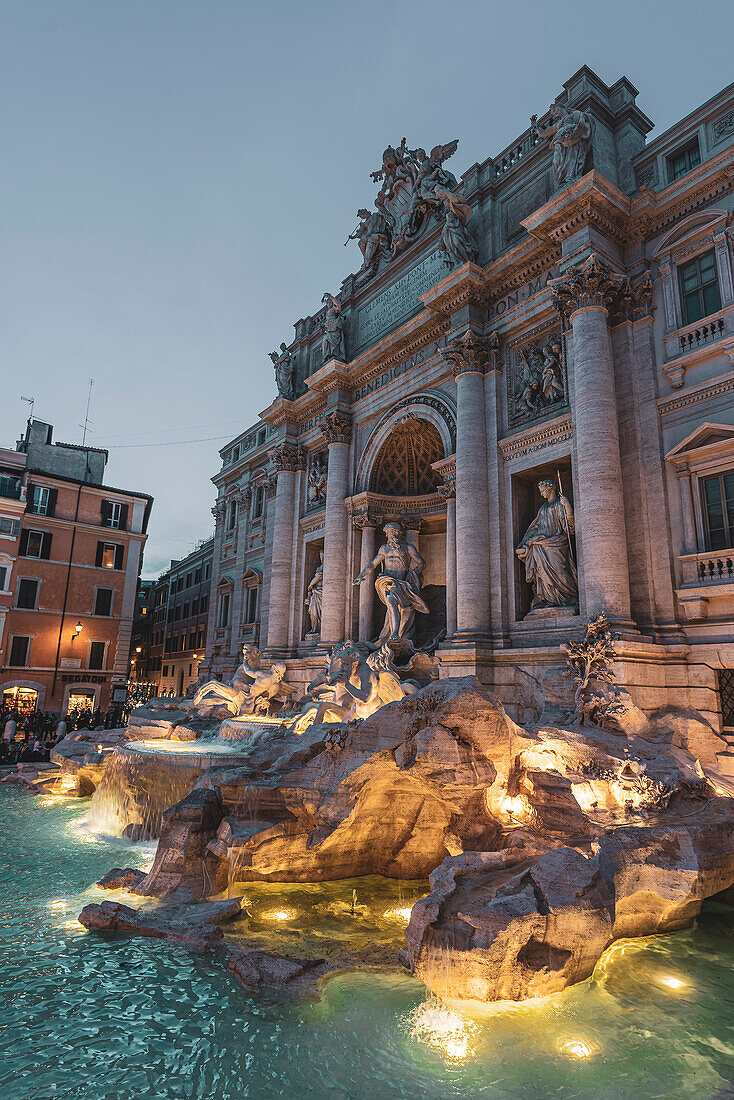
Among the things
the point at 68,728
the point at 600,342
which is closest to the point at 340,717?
the point at 600,342

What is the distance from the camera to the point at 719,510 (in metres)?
12.2

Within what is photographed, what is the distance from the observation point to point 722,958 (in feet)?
22.9

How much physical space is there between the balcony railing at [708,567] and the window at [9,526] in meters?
28.1

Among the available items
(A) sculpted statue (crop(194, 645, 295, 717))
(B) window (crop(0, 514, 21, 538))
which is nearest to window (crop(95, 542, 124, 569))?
(B) window (crop(0, 514, 21, 538))

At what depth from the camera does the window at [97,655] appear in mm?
31797

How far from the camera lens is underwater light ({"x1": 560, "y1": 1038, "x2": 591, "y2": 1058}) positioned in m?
5.21

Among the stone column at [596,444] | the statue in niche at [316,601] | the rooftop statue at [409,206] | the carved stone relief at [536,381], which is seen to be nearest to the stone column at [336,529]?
the statue in niche at [316,601]

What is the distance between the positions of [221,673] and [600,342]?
844 inches

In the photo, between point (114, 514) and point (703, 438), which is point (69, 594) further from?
point (703, 438)

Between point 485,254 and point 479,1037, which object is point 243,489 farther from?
point 479,1037

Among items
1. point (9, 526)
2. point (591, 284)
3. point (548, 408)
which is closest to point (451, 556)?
point (548, 408)

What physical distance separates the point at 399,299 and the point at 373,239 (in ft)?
9.34

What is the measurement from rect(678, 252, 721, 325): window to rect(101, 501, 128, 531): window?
95.9 feet

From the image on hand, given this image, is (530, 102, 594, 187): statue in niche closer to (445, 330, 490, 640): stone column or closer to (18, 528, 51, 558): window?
(445, 330, 490, 640): stone column
